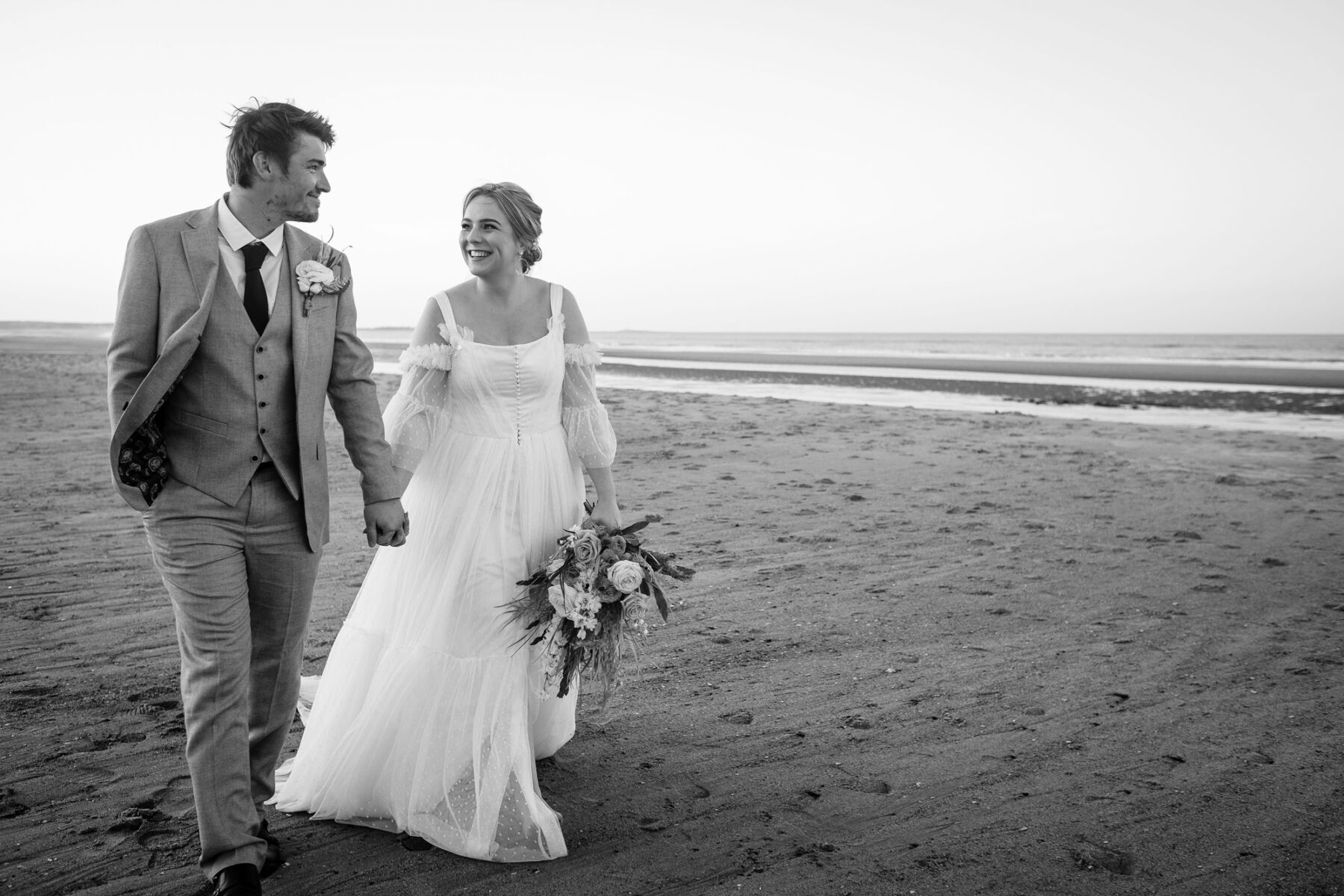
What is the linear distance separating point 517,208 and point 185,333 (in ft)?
4.64

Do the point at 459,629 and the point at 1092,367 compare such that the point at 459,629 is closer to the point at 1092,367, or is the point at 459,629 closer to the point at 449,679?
the point at 449,679

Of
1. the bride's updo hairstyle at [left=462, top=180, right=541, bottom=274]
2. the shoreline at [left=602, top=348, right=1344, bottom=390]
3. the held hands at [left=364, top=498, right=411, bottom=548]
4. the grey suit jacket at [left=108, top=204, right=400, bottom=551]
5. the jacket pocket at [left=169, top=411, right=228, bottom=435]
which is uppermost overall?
the bride's updo hairstyle at [left=462, top=180, right=541, bottom=274]

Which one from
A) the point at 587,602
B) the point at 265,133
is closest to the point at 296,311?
the point at 265,133

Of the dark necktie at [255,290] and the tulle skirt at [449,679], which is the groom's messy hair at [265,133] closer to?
the dark necktie at [255,290]

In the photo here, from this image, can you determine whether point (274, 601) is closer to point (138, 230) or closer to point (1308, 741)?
point (138, 230)

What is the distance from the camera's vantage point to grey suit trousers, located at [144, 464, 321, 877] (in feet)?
9.99

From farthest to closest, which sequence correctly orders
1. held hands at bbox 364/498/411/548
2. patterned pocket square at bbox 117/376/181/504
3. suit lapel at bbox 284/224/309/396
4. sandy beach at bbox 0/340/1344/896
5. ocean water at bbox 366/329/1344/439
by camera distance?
ocean water at bbox 366/329/1344/439 → held hands at bbox 364/498/411/548 → sandy beach at bbox 0/340/1344/896 → suit lapel at bbox 284/224/309/396 → patterned pocket square at bbox 117/376/181/504

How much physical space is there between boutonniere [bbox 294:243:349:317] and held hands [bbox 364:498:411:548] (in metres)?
0.73

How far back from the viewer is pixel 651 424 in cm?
1593

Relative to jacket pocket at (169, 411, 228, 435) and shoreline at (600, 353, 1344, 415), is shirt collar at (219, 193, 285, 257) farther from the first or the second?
shoreline at (600, 353, 1344, 415)

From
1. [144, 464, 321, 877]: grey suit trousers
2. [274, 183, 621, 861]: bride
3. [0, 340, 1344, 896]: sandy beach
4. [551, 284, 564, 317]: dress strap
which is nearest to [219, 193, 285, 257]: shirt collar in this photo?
[144, 464, 321, 877]: grey suit trousers

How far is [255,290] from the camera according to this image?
10.5 feet

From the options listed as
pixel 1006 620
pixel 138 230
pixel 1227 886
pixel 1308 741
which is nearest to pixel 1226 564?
pixel 1006 620

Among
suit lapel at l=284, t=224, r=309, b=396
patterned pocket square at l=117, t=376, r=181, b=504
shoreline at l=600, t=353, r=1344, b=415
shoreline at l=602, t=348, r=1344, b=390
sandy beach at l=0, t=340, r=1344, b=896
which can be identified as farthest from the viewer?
shoreline at l=602, t=348, r=1344, b=390
